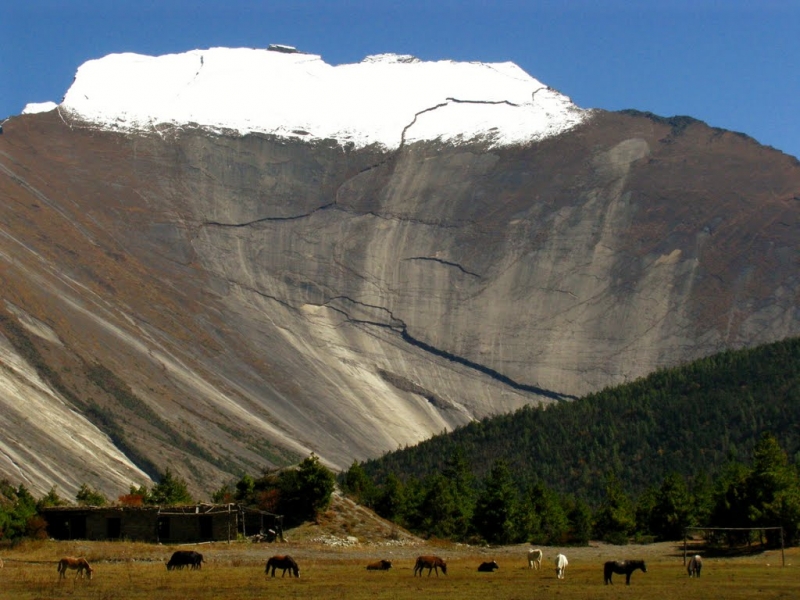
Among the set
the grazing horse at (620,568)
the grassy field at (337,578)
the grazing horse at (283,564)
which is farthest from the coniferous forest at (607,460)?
the grazing horse at (283,564)

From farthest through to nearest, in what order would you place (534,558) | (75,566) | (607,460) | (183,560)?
(607,460), (534,558), (183,560), (75,566)

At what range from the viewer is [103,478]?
153625 mm

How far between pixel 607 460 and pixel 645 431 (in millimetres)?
8155

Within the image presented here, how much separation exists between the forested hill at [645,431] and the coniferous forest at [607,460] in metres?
0.22

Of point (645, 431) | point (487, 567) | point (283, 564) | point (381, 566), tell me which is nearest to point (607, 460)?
point (645, 431)

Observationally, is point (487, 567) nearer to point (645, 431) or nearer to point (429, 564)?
point (429, 564)

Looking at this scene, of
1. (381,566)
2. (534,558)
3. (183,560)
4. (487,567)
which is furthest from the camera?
(534,558)

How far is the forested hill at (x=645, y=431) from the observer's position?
154000mm

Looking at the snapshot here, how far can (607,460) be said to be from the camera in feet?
521

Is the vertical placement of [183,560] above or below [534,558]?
above

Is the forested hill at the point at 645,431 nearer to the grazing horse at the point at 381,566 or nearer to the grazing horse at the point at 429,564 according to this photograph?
the grazing horse at the point at 381,566

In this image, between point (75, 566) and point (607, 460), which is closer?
point (75, 566)

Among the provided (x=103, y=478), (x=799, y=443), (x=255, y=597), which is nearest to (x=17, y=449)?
(x=103, y=478)

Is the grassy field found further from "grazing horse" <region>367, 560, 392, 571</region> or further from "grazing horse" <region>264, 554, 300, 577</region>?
"grazing horse" <region>264, 554, 300, 577</region>
